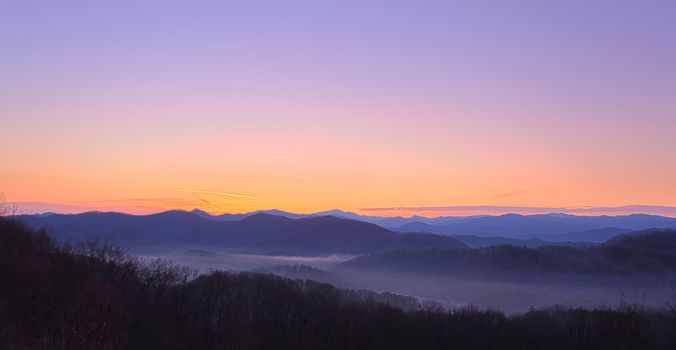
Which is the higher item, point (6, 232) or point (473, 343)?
point (6, 232)

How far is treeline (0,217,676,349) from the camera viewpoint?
70.5ft

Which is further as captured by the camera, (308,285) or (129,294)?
(308,285)

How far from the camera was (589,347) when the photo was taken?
1804 inches

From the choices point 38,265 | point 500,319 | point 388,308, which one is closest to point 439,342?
point 388,308

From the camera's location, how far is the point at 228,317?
2810 inches

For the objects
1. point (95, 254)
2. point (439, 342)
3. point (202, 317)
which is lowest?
point (439, 342)

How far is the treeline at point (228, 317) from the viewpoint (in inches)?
846

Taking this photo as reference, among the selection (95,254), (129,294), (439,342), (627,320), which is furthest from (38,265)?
(439,342)

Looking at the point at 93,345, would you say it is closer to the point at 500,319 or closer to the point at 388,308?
the point at 388,308

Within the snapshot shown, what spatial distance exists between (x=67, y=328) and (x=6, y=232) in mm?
63359

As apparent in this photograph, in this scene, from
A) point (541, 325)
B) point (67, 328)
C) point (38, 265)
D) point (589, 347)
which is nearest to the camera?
point (67, 328)

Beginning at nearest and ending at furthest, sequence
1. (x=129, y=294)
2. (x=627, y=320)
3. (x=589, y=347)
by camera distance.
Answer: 1. (x=627, y=320)
2. (x=589, y=347)
3. (x=129, y=294)

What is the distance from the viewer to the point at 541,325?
326 feet

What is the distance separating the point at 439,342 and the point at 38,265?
192 ft
